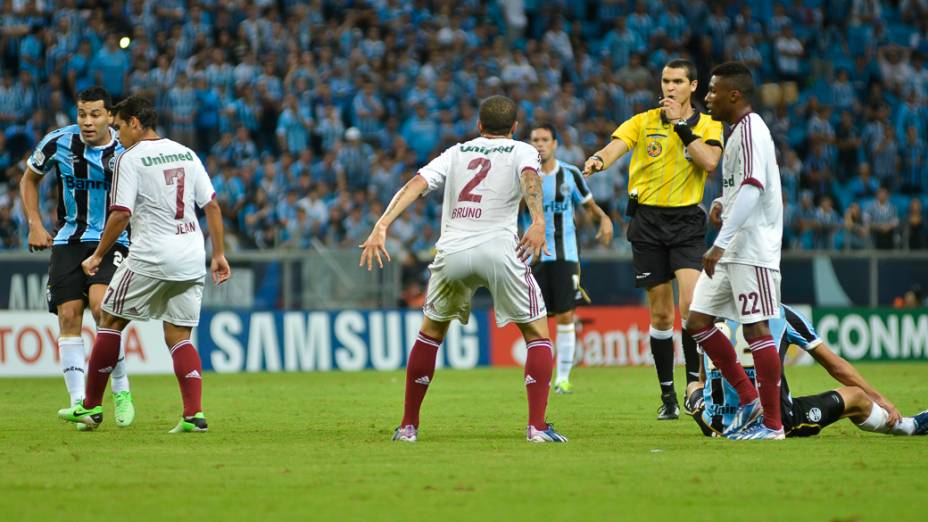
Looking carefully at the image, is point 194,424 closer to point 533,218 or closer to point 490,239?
point 490,239

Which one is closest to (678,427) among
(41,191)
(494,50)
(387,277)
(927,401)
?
(927,401)

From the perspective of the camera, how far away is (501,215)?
901cm

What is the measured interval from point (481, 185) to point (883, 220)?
17.4 m

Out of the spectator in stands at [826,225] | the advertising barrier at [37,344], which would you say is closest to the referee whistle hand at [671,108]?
the advertising barrier at [37,344]

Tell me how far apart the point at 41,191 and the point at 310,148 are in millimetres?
4981

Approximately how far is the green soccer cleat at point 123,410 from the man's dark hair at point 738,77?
516 cm

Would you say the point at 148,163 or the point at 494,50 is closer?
the point at 148,163

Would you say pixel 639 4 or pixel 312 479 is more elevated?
pixel 639 4

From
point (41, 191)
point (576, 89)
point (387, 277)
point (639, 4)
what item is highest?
point (639, 4)

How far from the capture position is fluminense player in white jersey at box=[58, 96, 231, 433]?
986 cm

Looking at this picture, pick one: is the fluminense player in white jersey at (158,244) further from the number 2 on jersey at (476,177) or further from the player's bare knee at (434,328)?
the number 2 on jersey at (476,177)

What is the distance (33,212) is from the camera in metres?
11.3

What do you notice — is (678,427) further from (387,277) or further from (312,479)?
(387,277)

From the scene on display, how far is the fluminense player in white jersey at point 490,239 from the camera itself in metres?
8.90
